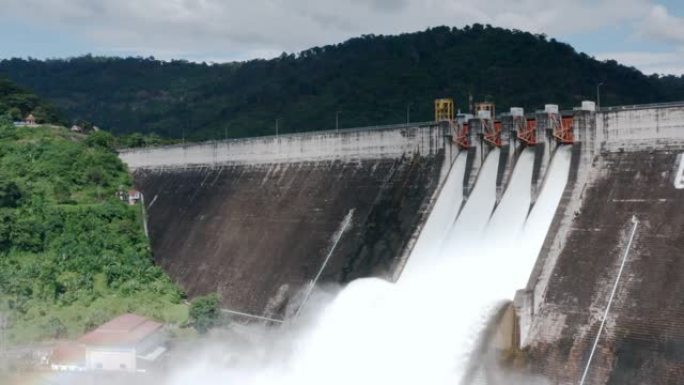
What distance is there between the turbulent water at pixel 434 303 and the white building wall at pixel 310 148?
4.28 m

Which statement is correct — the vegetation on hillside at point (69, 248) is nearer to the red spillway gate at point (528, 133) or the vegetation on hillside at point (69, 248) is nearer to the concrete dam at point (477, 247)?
the concrete dam at point (477, 247)

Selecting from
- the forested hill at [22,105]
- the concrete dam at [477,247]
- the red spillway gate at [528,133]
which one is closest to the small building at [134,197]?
the concrete dam at [477,247]

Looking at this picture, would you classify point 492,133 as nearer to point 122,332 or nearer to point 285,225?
point 285,225

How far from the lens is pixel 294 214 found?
3391 centimetres

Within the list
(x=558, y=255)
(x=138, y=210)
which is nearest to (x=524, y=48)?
(x=138, y=210)

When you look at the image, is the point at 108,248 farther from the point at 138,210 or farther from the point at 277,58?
the point at 277,58

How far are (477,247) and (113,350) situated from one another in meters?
12.5

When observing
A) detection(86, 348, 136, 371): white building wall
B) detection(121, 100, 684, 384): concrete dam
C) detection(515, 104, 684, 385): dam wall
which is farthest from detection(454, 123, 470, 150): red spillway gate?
detection(86, 348, 136, 371): white building wall

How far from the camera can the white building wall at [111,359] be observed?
25.8 metres

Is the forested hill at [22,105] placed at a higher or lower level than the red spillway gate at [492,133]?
higher

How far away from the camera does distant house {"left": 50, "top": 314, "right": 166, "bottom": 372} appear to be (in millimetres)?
25875

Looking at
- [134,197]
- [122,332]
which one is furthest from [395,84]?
[122,332]

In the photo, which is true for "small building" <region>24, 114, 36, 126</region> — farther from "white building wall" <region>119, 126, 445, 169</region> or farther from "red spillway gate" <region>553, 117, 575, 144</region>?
"red spillway gate" <region>553, 117, 575, 144</region>

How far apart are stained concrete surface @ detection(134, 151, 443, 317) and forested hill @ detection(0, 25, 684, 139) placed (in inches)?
1276
